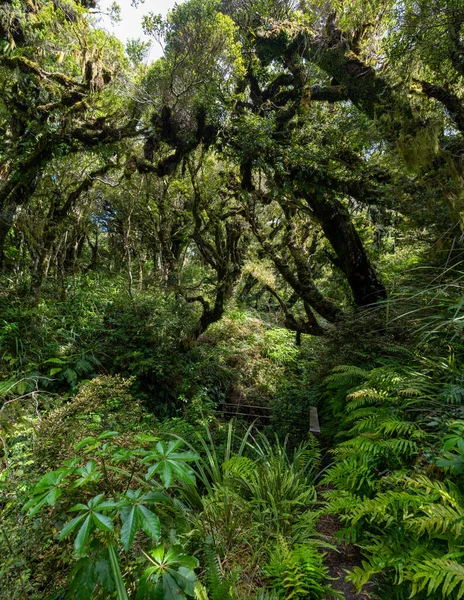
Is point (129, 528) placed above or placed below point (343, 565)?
above

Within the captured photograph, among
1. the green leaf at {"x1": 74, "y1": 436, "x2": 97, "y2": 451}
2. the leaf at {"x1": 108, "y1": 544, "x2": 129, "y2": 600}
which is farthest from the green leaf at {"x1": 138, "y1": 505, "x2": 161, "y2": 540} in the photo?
the green leaf at {"x1": 74, "y1": 436, "x2": 97, "y2": 451}

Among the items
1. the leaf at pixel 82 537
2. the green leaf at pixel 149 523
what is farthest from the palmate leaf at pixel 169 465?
the leaf at pixel 82 537

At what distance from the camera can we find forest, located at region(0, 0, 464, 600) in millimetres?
1472

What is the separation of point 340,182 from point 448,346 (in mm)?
3279

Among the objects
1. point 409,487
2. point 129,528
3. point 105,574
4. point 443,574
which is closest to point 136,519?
point 129,528

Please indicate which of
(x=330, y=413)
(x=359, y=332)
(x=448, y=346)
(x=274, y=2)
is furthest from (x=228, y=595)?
(x=274, y=2)

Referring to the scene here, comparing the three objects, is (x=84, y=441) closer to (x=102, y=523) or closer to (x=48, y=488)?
(x=48, y=488)

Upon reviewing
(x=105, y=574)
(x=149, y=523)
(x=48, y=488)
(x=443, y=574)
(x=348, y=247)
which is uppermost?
(x=348, y=247)

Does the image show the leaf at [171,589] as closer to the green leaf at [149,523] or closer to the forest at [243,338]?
the forest at [243,338]

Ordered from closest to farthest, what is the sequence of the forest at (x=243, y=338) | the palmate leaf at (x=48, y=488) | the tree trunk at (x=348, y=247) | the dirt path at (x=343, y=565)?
the palmate leaf at (x=48, y=488) → the forest at (x=243, y=338) → the dirt path at (x=343, y=565) → the tree trunk at (x=348, y=247)

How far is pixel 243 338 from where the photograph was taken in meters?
8.87

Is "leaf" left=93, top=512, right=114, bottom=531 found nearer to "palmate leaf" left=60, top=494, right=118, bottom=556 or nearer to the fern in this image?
"palmate leaf" left=60, top=494, right=118, bottom=556

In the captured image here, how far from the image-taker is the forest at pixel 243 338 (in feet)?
4.83

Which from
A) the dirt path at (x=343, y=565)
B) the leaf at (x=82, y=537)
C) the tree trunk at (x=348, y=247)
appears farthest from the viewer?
the tree trunk at (x=348, y=247)
